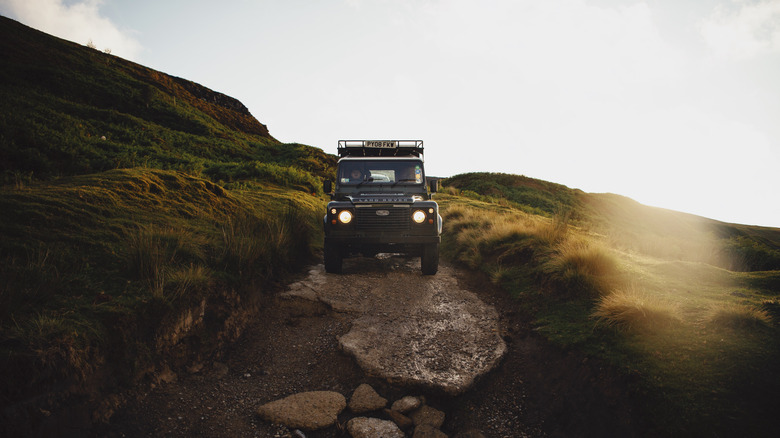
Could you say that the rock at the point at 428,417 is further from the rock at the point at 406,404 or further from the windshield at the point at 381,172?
the windshield at the point at 381,172

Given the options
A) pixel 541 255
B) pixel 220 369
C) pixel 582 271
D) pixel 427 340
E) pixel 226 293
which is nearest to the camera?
pixel 220 369

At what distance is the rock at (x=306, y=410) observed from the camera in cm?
302

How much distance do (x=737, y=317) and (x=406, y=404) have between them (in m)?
3.34

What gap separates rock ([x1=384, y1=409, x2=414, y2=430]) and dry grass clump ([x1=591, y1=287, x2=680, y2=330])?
89.2 inches

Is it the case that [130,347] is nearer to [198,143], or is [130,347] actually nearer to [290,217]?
[290,217]

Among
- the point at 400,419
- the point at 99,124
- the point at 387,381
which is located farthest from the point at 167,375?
the point at 99,124

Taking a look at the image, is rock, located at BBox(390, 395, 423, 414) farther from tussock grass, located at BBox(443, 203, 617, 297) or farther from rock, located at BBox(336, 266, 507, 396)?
tussock grass, located at BBox(443, 203, 617, 297)

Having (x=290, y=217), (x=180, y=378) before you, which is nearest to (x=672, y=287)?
(x=180, y=378)

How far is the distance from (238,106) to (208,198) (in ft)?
193

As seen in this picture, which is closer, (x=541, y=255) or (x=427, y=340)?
(x=427, y=340)

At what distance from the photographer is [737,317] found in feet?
11.1

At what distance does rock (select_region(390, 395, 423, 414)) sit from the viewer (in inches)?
128

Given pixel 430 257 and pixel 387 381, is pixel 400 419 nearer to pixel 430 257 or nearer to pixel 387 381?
pixel 387 381

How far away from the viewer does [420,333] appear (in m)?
4.50
